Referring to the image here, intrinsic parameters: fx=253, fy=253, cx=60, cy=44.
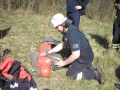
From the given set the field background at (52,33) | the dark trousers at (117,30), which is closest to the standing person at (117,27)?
the dark trousers at (117,30)

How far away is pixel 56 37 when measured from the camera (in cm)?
654

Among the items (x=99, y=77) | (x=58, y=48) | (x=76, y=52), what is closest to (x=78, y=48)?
(x=76, y=52)

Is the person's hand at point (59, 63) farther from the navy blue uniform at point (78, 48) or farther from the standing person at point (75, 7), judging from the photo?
the standing person at point (75, 7)

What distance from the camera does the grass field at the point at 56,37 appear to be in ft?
14.7

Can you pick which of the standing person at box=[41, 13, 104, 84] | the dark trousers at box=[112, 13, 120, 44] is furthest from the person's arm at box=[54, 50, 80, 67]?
the dark trousers at box=[112, 13, 120, 44]

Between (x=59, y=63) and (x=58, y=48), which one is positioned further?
(x=58, y=48)

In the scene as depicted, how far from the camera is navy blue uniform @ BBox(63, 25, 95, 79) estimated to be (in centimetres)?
425

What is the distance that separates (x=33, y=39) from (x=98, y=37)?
6.24ft

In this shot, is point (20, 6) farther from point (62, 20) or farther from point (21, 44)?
point (62, 20)

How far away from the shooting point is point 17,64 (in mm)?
4266

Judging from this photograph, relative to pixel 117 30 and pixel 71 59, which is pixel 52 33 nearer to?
pixel 117 30

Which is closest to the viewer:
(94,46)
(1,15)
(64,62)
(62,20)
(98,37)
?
(62,20)

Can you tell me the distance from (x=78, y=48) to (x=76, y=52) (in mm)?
83

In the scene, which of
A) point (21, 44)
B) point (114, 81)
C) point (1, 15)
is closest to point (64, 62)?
point (114, 81)
